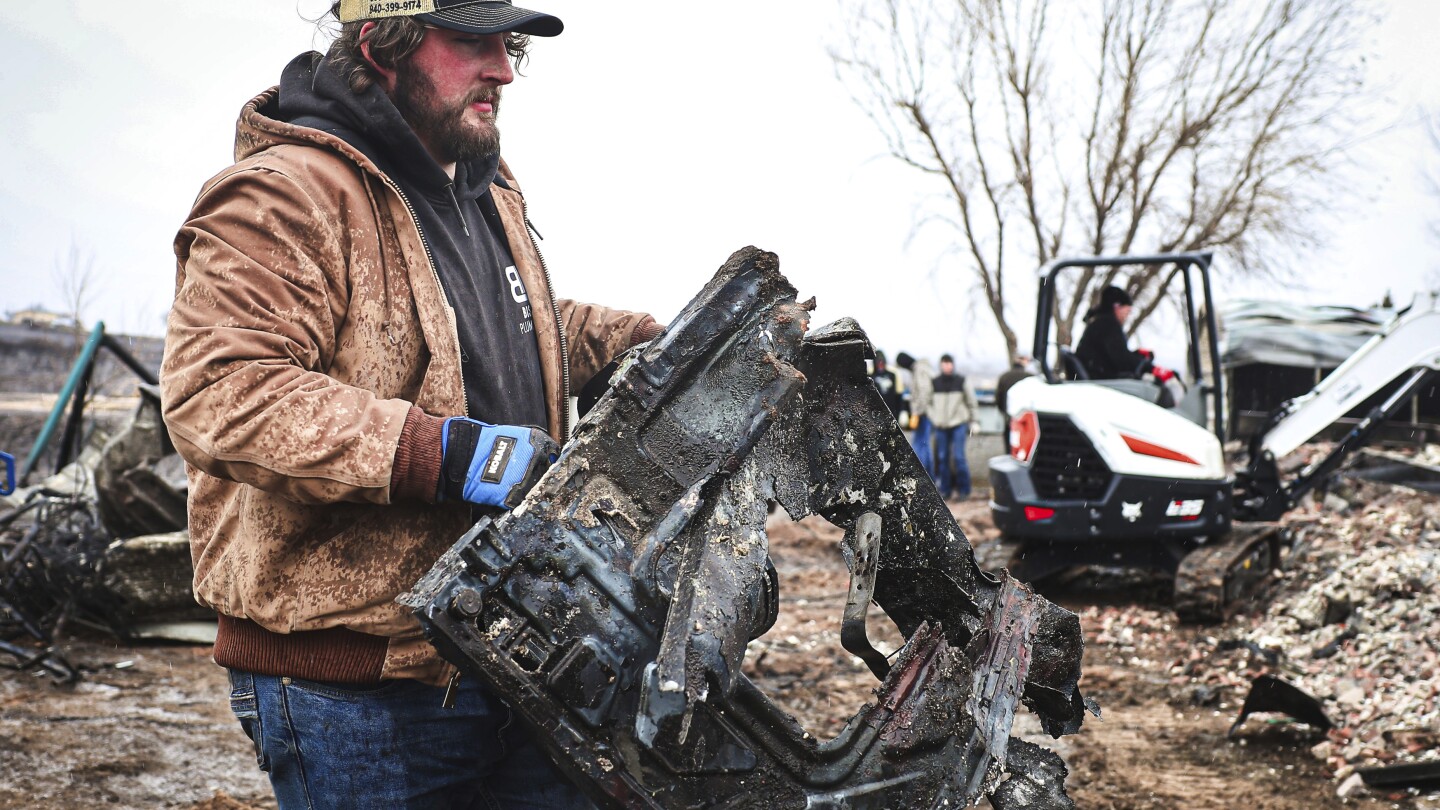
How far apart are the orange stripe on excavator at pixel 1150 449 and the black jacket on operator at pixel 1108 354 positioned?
3.00 ft

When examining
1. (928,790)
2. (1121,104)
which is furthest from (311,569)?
(1121,104)

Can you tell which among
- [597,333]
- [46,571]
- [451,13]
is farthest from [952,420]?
[451,13]

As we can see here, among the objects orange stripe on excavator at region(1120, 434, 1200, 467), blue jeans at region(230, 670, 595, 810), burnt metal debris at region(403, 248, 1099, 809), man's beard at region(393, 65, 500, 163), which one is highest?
man's beard at region(393, 65, 500, 163)

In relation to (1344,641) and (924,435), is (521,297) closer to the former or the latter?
(1344,641)

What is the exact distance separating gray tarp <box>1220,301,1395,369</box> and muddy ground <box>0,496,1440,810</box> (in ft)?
28.6

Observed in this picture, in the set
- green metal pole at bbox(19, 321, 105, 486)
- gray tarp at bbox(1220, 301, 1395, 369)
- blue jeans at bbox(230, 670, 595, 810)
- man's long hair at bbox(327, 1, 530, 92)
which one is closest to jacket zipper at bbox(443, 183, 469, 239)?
man's long hair at bbox(327, 1, 530, 92)

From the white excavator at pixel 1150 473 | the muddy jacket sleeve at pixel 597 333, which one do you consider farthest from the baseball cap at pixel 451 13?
the white excavator at pixel 1150 473

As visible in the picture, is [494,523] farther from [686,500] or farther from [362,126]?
[362,126]

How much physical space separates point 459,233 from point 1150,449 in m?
5.53

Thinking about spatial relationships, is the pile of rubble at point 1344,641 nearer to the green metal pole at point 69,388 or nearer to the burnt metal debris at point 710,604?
the burnt metal debris at point 710,604

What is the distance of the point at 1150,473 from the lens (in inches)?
249

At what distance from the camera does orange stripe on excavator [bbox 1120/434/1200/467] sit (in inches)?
250

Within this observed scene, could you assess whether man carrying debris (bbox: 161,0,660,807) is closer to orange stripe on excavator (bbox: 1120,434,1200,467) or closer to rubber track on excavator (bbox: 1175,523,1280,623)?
rubber track on excavator (bbox: 1175,523,1280,623)

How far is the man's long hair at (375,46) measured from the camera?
182 centimetres
